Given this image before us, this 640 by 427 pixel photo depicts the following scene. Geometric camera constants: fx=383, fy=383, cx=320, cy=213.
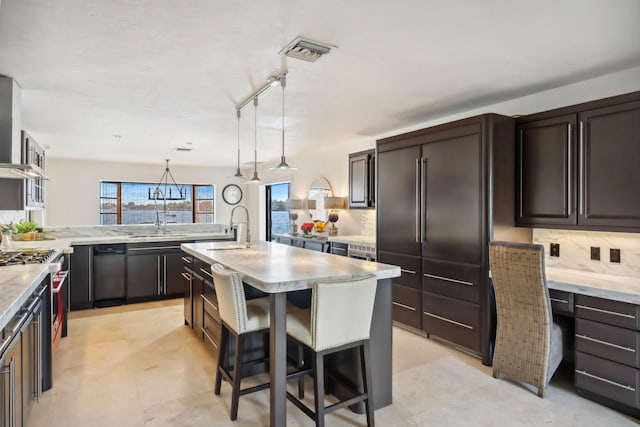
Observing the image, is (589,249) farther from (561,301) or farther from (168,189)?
(168,189)

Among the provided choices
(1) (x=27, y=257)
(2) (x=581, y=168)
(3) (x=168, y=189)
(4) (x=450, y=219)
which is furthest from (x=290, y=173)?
(2) (x=581, y=168)

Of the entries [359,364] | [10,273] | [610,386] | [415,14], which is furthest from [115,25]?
[610,386]

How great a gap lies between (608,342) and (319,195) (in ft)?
15.8

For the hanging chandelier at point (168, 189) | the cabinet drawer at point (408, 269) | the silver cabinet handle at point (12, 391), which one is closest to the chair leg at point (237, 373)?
the silver cabinet handle at point (12, 391)

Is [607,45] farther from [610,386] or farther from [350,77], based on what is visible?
[610,386]

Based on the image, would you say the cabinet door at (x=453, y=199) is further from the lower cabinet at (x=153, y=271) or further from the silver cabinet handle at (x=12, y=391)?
the lower cabinet at (x=153, y=271)

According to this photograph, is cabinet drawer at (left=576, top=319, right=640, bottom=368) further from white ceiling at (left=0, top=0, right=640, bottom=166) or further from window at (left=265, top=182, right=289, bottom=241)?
window at (left=265, top=182, right=289, bottom=241)

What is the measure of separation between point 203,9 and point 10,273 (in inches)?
75.5

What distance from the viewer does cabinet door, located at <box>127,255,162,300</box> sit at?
512cm

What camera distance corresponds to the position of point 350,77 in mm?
3176

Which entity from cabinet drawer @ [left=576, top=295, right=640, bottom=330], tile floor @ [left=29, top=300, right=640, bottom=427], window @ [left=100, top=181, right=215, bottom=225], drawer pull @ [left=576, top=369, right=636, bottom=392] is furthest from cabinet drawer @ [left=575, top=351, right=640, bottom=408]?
window @ [left=100, top=181, right=215, bottom=225]

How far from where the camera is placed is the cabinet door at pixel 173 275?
5328 mm

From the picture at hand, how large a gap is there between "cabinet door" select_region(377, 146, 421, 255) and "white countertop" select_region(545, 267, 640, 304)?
4.21ft

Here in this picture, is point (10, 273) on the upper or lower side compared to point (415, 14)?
lower
